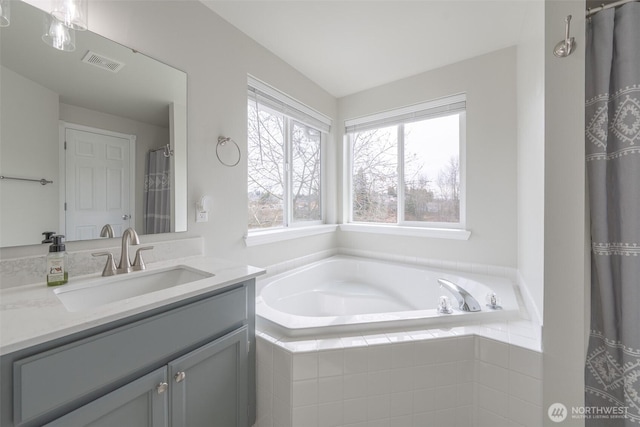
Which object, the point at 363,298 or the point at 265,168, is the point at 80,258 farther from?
the point at 363,298

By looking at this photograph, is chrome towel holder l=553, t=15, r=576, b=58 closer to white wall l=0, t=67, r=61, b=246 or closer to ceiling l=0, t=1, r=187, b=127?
ceiling l=0, t=1, r=187, b=127

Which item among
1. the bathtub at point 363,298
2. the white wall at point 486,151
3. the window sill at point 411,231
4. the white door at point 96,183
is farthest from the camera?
the window sill at point 411,231

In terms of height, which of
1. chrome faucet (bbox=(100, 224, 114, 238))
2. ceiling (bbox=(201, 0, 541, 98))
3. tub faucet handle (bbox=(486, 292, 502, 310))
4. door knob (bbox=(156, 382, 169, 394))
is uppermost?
ceiling (bbox=(201, 0, 541, 98))

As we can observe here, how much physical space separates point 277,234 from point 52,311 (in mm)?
1401

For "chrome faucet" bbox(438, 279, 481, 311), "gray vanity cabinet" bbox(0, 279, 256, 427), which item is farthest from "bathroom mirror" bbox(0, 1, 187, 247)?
"chrome faucet" bbox(438, 279, 481, 311)

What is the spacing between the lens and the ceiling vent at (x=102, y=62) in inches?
45.0

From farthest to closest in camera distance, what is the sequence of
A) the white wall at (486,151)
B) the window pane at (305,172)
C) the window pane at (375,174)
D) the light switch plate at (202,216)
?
the window pane at (375,174) → the window pane at (305,172) → the white wall at (486,151) → the light switch plate at (202,216)

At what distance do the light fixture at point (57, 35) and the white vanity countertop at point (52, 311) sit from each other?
0.97m

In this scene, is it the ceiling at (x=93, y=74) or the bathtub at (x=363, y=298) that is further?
the bathtub at (x=363, y=298)

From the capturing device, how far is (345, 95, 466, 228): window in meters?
2.34

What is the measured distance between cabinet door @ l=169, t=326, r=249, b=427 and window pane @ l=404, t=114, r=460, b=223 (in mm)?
2009

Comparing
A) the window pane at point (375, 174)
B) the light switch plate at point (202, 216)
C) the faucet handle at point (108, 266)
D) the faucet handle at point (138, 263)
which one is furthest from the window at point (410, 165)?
the faucet handle at point (108, 266)

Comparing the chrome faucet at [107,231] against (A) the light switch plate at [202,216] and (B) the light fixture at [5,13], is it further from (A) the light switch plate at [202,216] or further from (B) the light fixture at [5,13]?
(B) the light fixture at [5,13]

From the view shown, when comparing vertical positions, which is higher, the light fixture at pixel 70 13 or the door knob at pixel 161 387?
the light fixture at pixel 70 13
